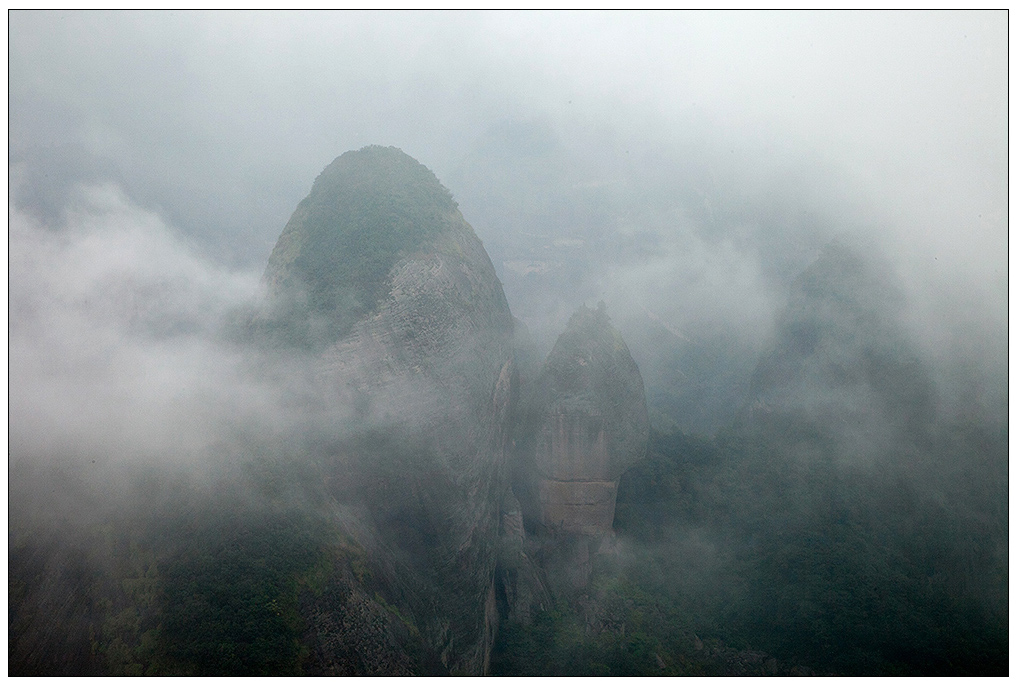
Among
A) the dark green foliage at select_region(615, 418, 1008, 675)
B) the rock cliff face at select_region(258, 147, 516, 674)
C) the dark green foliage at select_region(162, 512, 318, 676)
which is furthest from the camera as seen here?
the dark green foliage at select_region(615, 418, 1008, 675)

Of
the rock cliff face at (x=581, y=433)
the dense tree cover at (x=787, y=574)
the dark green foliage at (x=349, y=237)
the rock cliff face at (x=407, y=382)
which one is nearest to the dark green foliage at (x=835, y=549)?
the dense tree cover at (x=787, y=574)

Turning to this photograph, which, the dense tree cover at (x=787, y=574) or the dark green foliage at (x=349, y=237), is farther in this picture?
the dense tree cover at (x=787, y=574)

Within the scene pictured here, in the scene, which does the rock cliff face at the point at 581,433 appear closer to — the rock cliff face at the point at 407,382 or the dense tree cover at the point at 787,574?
the rock cliff face at the point at 407,382

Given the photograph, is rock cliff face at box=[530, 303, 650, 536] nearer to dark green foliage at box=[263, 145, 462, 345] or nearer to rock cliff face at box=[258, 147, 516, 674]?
rock cliff face at box=[258, 147, 516, 674]

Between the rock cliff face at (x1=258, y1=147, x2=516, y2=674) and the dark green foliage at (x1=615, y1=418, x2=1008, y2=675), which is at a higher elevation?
the rock cliff face at (x1=258, y1=147, x2=516, y2=674)

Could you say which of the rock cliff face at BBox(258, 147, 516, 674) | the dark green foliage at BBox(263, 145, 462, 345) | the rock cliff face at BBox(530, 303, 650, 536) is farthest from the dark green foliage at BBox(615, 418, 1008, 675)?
the dark green foliage at BBox(263, 145, 462, 345)

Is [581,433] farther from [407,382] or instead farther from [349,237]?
[349,237]

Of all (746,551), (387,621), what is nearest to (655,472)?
(746,551)

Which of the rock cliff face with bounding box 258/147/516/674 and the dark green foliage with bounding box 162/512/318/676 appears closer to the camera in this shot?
the dark green foliage with bounding box 162/512/318/676
